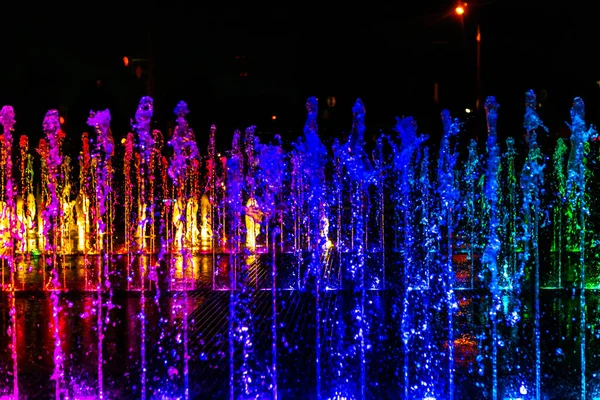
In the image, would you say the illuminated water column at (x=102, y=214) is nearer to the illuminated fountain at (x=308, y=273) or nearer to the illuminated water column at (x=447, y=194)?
the illuminated fountain at (x=308, y=273)

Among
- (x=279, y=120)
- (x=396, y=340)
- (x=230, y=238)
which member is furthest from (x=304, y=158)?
(x=279, y=120)

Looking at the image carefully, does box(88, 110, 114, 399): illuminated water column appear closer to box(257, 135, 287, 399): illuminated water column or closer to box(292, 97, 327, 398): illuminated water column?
box(292, 97, 327, 398): illuminated water column

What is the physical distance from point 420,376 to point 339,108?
29850 millimetres

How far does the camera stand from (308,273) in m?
9.13

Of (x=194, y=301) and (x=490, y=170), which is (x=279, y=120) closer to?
(x=490, y=170)

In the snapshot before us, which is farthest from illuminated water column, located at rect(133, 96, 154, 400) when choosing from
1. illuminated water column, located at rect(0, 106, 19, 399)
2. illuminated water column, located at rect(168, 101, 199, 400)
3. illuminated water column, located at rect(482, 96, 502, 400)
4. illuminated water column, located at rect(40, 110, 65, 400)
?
illuminated water column, located at rect(482, 96, 502, 400)

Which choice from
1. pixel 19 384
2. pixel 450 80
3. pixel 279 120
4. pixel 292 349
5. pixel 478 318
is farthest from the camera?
pixel 279 120

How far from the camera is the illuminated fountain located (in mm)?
4379

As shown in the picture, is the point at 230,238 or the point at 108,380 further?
the point at 230,238

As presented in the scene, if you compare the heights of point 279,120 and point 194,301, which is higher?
point 279,120

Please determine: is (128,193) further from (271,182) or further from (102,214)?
(271,182)

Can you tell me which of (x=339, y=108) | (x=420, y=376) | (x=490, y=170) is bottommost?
(x=420, y=376)

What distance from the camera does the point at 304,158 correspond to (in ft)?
65.1

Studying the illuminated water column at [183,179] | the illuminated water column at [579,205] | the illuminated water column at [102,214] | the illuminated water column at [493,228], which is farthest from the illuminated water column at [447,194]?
the illuminated water column at [102,214]
